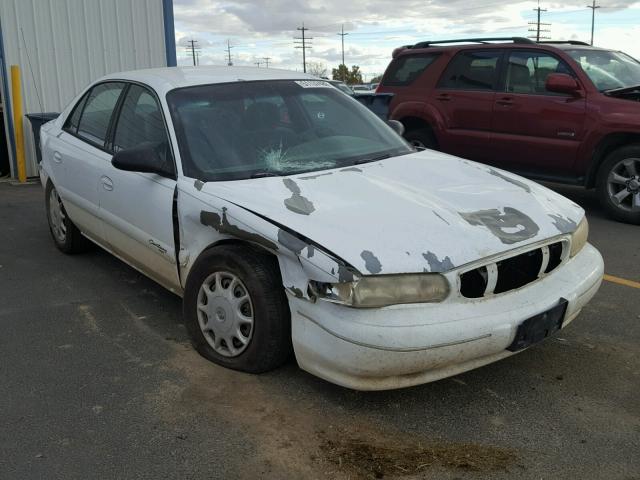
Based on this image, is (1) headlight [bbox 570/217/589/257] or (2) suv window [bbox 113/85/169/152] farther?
(2) suv window [bbox 113/85/169/152]

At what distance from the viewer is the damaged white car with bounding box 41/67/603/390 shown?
2783mm

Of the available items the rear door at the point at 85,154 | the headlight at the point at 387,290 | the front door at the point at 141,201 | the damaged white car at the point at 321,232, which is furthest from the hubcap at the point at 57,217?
the headlight at the point at 387,290

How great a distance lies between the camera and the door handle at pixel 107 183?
429cm

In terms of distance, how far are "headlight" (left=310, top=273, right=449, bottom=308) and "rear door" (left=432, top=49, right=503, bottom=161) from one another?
5.20 meters

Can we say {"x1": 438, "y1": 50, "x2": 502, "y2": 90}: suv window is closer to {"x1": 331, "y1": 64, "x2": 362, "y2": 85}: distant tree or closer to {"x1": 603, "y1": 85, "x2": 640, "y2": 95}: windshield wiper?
{"x1": 603, "y1": 85, "x2": 640, "y2": 95}: windshield wiper

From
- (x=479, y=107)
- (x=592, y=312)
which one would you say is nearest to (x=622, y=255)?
(x=592, y=312)

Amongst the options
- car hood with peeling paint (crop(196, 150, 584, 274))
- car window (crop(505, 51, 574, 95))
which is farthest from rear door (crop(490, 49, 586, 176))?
car hood with peeling paint (crop(196, 150, 584, 274))

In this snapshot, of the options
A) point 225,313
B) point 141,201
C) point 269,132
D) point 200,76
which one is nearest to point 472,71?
point 200,76

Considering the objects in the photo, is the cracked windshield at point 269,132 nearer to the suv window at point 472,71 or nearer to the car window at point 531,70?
the car window at point 531,70

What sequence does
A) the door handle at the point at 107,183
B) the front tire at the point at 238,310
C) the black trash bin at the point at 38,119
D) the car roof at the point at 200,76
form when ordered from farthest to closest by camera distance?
1. the black trash bin at the point at 38,119
2. the door handle at the point at 107,183
3. the car roof at the point at 200,76
4. the front tire at the point at 238,310

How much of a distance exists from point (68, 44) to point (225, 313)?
8319 millimetres

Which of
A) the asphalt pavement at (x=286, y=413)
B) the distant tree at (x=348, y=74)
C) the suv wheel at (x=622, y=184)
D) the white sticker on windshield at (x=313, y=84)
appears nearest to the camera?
the asphalt pavement at (x=286, y=413)

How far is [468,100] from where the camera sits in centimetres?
776

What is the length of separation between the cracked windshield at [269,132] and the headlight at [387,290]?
3.46 ft
